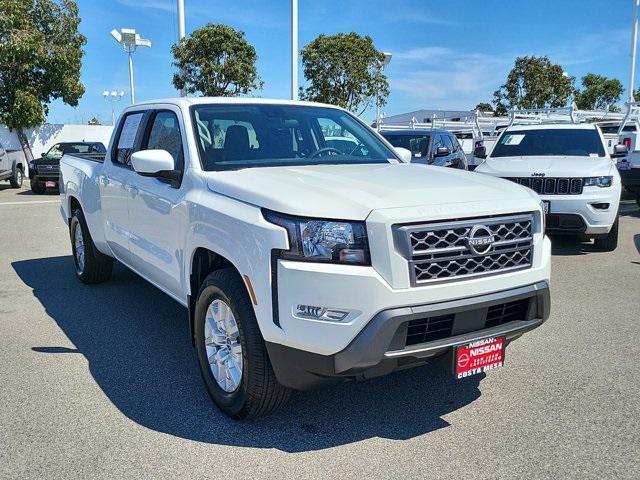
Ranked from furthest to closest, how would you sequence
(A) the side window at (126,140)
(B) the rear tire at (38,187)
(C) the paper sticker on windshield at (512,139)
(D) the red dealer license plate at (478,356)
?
(B) the rear tire at (38,187)
(C) the paper sticker on windshield at (512,139)
(A) the side window at (126,140)
(D) the red dealer license plate at (478,356)

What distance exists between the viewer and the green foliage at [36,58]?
2078 centimetres

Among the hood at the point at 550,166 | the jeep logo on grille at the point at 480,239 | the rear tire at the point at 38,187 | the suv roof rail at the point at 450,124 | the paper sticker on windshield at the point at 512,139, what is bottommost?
the rear tire at the point at 38,187

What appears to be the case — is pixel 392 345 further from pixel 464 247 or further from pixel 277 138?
pixel 277 138

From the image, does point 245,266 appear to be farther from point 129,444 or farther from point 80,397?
point 80,397

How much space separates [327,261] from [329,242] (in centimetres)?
9

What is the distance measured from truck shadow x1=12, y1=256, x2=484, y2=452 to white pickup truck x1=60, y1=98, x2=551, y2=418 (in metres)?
0.19

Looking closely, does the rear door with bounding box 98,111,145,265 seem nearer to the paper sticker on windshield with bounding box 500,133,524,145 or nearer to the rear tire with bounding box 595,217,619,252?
the rear tire with bounding box 595,217,619,252

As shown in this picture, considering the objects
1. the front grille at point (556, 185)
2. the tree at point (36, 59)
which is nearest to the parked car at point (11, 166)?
the tree at point (36, 59)

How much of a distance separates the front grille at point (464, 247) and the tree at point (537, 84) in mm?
37653

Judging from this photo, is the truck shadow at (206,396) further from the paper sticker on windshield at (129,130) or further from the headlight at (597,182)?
the headlight at (597,182)

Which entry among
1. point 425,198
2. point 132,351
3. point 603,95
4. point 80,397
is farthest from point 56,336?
point 603,95

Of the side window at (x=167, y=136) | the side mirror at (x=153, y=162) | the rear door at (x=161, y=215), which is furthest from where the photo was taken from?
the side window at (x=167, y=136)

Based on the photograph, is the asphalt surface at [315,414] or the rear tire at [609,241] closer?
the asphalt surface at [315,414]

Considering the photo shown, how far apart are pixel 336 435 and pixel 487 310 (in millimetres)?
1067
